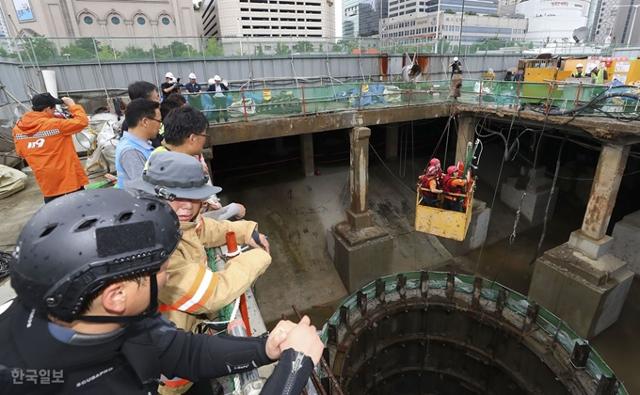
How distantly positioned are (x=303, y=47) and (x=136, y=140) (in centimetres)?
1570

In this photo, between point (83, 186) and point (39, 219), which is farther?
point (83, 186)

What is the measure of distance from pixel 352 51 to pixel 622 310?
16485mm

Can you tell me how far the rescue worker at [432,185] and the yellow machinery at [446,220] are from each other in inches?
5.7

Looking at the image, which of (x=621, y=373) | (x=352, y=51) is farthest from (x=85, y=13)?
(x=621, y=373)

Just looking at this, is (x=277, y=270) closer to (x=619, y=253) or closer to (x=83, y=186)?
(x=83, y=186)

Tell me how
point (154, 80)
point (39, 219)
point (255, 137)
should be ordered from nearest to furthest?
point (39, 219)
point (255, 137)
point (154, 80)

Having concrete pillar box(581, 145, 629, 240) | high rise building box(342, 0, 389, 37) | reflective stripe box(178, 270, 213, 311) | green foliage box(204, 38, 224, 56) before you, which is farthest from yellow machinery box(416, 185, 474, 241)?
high rise building box(342, 0, 389, 37)

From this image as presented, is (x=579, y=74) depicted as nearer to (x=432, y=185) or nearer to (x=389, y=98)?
(x=389, y=98)

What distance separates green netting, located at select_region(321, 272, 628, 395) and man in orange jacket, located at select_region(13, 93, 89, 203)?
525 centimetres

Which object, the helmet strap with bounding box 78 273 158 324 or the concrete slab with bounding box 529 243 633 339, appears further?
the concrete slab with bounding box 529 243 633 339

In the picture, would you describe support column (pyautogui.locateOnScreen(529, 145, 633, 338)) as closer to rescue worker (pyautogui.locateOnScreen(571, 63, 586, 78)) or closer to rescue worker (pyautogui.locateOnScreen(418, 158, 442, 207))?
rescue worker (pyautogui.locateOnScreen(418, 158, 442, 207))

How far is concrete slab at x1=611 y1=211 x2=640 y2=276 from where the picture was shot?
33.0ft

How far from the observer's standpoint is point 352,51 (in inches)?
734

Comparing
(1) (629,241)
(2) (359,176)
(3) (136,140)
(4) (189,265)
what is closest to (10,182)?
(3) (136,140)
